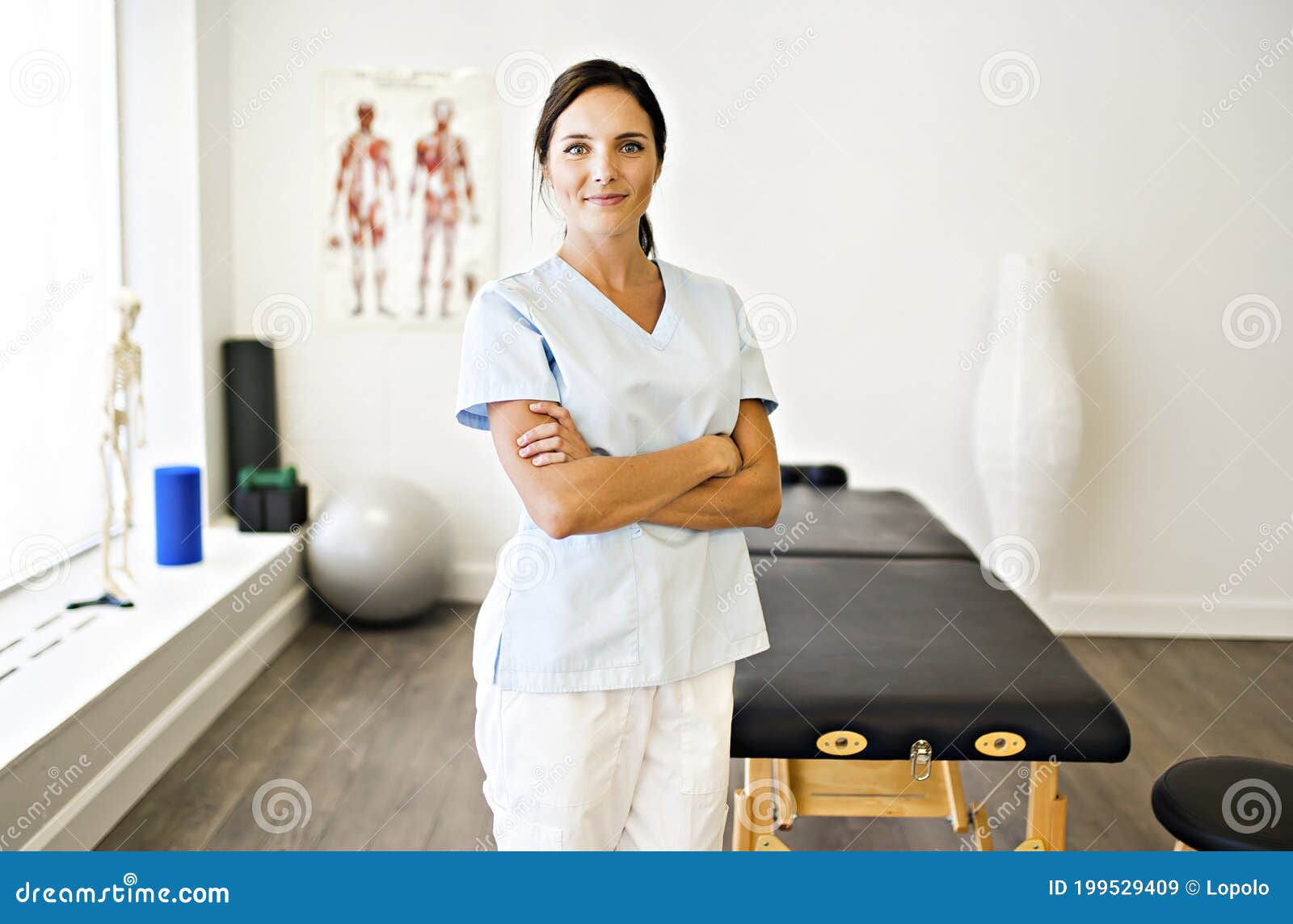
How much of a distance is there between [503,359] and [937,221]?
2863 mm

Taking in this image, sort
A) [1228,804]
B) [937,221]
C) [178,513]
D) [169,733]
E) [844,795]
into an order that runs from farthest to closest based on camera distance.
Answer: [937,221], [178,513], [169,733], [844,795], [1228,804]

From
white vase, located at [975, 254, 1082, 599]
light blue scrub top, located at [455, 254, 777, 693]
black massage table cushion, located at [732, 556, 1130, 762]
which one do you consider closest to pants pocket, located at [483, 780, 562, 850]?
light blue scrub top, located at [455, 254, 777, 693]

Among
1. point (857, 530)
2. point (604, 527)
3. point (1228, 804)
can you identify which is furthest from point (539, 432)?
point (857, 530)

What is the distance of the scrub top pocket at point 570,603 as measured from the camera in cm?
134

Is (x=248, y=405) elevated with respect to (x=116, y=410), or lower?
lower

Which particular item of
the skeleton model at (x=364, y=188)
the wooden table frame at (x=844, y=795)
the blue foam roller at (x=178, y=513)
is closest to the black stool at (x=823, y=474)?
the wooden table frame at (x=844, y=795)

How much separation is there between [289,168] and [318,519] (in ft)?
4.20

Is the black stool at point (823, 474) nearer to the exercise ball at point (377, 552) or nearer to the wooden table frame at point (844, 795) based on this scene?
the exercise ball at point (377, 552)

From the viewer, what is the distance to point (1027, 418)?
3.63 metres

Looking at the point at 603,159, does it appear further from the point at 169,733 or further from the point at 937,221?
the point at 937,221

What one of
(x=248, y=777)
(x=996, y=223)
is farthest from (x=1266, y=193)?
(x=248, y=777)

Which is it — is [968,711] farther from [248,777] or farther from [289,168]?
[289,168]

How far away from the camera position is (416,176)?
386 centimetres

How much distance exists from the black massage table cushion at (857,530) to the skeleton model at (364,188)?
5.82ft
